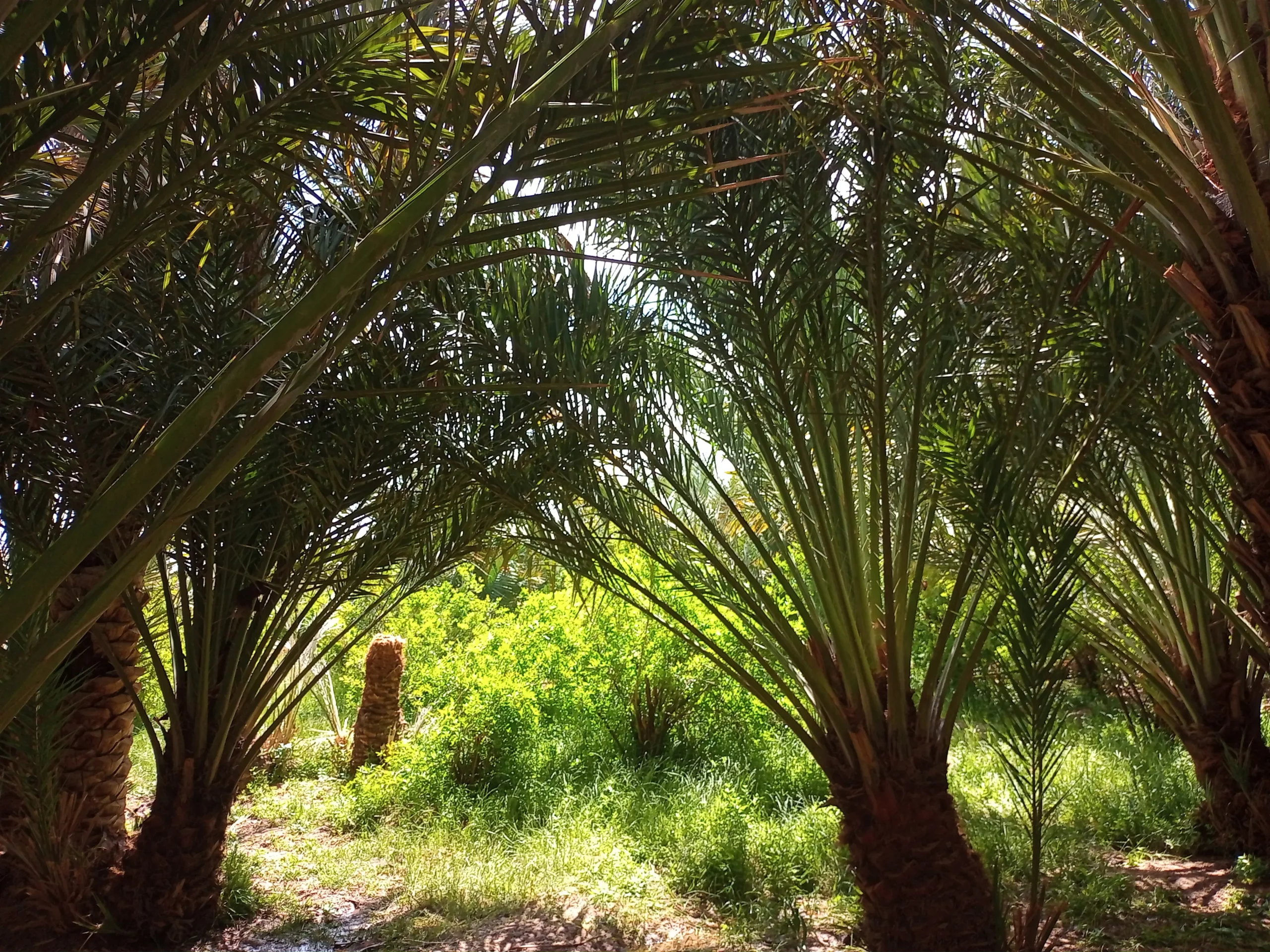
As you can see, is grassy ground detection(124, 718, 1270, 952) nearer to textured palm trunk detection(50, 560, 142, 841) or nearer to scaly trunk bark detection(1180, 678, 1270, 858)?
scaly trunk bark detection(1180, 678, 1270, 858)

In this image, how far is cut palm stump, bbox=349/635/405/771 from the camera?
8086 mm

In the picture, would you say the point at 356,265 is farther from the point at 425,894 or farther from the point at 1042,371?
the point at 425,894

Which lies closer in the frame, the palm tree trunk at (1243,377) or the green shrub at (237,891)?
the palm tree trunk at (1243,377)

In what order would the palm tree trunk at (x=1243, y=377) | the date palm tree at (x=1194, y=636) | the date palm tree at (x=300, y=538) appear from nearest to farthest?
1. the palm tree trunk at (x=1243, y=377)
2. the date palm tree at (x=300, y=538)
3. the date palm tree at (x=1194, y=636)

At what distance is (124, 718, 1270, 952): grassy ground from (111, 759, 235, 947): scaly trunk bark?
21 cm

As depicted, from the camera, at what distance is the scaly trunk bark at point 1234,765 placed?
450 centimetres

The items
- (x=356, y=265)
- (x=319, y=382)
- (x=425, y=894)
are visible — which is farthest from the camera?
(x=425, y=894)

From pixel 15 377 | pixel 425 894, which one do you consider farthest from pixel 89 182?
pixel 425 894

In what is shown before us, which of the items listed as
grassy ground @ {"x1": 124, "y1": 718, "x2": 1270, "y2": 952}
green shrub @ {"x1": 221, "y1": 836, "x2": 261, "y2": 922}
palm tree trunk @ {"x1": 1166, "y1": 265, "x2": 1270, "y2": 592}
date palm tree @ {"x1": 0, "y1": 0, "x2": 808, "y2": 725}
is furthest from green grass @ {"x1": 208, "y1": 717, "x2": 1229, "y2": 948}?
date palm tree @ {"x1": 0, "y1": 0, "x2": 808, "y2": 725}

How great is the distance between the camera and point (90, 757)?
4.25 meters

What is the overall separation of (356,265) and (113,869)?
13.6ft

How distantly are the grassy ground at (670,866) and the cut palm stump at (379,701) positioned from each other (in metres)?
1.31

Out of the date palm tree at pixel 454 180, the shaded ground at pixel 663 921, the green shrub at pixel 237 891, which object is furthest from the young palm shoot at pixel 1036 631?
the green shrub at pixel 237 891

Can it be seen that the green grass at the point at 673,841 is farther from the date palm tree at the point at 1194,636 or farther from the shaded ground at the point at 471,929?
the date palm tree at the point at 1194,636
